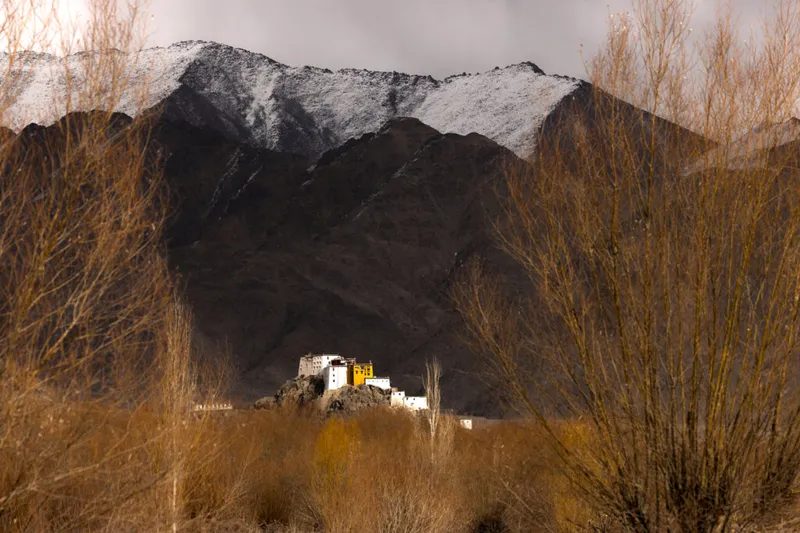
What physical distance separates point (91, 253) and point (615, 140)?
19.0ft

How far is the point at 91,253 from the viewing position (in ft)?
28.7

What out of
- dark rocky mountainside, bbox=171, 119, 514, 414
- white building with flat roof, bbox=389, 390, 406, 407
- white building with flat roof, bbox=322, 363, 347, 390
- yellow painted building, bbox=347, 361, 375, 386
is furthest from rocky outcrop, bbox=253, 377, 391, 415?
dark rocky mountainside, bbox=171, 119, 514, 414

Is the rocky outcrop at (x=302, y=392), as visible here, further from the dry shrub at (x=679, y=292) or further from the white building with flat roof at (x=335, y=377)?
the dry shrub at (x=679, y=292)

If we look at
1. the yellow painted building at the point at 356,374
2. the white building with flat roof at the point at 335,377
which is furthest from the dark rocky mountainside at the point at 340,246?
the white building with flat roof at the point at 335,377

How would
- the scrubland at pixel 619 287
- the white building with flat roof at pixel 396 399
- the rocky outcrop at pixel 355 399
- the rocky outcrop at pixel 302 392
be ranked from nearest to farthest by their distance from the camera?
the scrubland at pixel 619 287 → the rocky outcrop at pixel 355 399 → the white building with flat roof at pixel 396 399 → the rocky outcrop at pixel 302 392

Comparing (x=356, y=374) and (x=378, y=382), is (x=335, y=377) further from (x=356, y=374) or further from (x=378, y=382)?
(x=378, y=382)

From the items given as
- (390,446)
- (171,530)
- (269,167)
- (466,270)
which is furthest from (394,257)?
(171,530)

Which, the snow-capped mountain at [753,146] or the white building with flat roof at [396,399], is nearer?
the snow-capped mountain at [753,146]

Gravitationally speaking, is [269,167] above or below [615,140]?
above

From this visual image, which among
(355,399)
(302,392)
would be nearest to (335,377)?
(302,392)

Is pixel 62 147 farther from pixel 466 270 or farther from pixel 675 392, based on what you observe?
pixel 466 270

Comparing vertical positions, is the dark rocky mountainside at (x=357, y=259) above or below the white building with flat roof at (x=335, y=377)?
above

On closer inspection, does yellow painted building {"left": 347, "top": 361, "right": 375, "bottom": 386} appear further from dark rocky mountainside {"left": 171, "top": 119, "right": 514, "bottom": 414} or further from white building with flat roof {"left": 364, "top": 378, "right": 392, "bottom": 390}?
dark rocky mountainside {"left": 171, "top": 119, "right": 514, "bottom": 414}

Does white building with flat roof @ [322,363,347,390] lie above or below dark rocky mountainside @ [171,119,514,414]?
below
